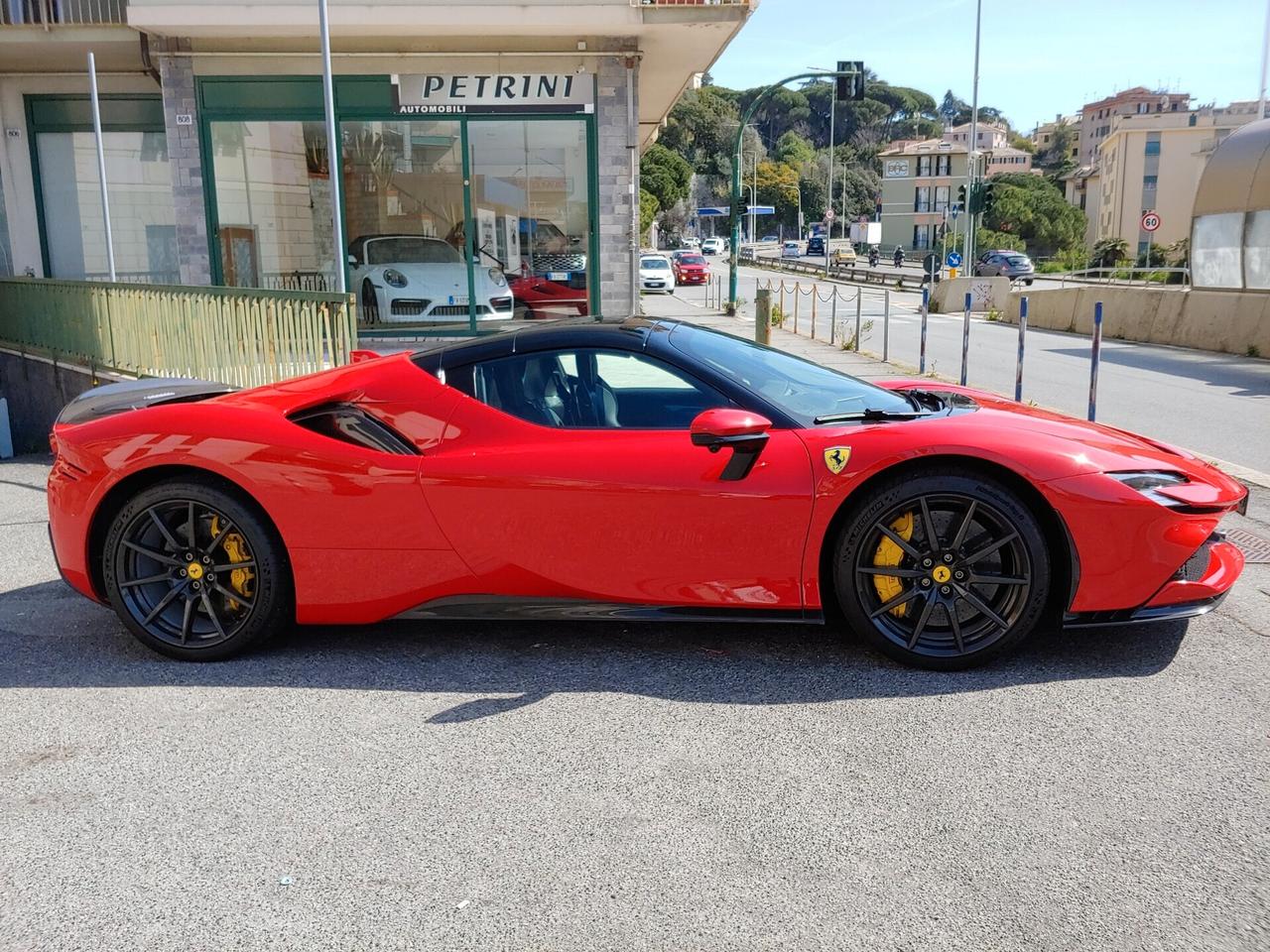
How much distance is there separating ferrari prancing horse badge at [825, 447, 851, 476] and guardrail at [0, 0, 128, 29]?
14383 millimetres

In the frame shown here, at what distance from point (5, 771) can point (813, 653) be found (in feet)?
9.40

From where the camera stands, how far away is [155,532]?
15.0ft

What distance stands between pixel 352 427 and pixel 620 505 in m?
1.15

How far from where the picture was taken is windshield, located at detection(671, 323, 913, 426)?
14.5 ft

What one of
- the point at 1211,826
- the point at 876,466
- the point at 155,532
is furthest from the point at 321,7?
the point at 1211,826

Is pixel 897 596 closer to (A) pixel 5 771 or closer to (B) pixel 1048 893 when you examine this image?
(B) pixel 1048 893

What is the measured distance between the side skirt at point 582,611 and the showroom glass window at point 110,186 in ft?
48.1

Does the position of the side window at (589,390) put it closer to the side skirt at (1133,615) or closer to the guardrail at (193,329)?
the side skirt at (1133,615)

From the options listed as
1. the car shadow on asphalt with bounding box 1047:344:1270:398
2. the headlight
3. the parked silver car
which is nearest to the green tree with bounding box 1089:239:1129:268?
the parked silver car

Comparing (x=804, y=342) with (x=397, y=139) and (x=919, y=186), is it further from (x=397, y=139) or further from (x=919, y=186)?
(x=919, y=186)

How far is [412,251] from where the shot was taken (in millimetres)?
15523

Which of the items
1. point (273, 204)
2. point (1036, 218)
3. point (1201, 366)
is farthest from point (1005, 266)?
point (273, 204)

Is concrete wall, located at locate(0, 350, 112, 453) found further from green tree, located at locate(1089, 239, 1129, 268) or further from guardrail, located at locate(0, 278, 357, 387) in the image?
green tree, located at locate(1089, 239, 1129, 268)

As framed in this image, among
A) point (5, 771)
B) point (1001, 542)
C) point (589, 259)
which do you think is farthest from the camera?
point (589, 259)
